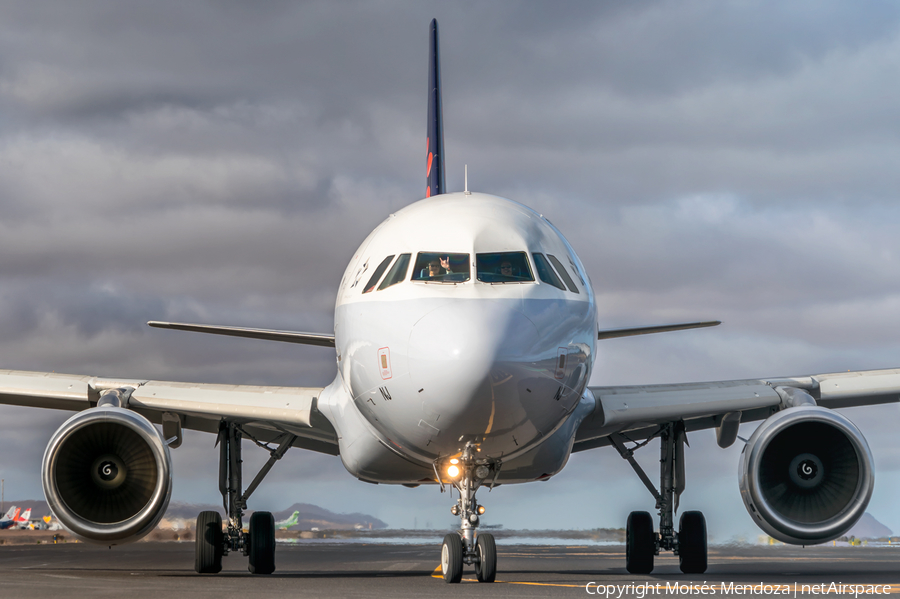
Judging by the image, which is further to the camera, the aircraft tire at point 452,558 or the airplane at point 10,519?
the airplane at point 10,519

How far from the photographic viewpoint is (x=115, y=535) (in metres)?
13.0

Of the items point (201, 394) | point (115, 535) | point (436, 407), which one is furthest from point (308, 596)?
point (201, 394)

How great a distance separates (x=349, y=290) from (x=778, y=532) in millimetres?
6328

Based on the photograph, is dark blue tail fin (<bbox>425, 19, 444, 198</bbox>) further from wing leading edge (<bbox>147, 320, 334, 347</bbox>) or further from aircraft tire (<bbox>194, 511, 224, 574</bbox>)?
aircraft tire (<bbox>194, 511, 224, 574</bbox>)

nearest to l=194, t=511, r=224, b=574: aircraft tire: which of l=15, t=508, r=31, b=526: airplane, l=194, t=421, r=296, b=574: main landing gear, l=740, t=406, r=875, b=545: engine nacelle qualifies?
l=194, t=421, r=296, b=574: main landing gear

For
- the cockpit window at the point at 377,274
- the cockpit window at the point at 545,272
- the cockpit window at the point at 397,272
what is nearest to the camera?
the cockpit window at the point at 545,272

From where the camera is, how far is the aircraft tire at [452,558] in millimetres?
10711

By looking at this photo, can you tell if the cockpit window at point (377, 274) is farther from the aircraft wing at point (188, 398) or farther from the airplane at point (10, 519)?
the airplane at point (10, 519)

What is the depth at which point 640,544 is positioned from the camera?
15.9 m

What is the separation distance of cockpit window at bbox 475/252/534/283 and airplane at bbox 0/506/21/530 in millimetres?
88562

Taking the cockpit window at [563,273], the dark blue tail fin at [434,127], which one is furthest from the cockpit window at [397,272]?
the dark blue tail fin at [434,127]

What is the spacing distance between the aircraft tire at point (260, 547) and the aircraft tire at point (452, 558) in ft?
18.9

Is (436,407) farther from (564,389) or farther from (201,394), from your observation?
(201,394)

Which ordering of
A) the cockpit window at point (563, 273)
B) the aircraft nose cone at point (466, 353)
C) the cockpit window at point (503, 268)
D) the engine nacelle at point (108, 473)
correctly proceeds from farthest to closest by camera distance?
1. the engine nacelle at point (108, 473)
2. the cockpit window at point (563, 273)
3. the cockpit window at point (503, 268)
4. the aircraft nose cone at point (466, 353)
